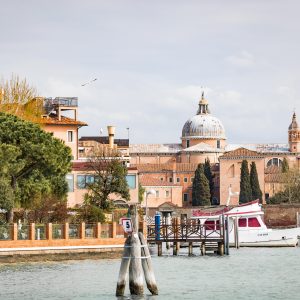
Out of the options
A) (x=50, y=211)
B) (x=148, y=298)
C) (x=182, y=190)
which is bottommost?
(x=148, y=298)

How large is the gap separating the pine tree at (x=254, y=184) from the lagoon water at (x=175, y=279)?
3966 inches

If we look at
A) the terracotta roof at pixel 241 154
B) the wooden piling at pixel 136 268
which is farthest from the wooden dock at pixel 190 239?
the terracotta roof at pixel 241 154

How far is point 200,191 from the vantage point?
178m

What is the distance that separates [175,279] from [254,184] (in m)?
120

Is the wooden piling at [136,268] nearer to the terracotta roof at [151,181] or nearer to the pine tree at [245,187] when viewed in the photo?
the pine tree at [245,187]

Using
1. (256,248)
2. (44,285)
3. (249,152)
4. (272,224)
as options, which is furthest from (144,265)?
(249,152)

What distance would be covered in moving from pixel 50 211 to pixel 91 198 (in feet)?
Result: 60.9

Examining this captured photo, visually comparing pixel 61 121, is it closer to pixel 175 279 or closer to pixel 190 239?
pixel 190 239

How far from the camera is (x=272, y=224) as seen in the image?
138m

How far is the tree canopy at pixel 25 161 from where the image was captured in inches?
2539

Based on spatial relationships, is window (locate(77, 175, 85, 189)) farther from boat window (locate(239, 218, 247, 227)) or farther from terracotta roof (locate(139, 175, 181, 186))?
terracotta roof (locate(139, 175, 181, 186))

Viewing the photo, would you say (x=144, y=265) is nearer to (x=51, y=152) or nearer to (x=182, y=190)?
(x=51, y=152)

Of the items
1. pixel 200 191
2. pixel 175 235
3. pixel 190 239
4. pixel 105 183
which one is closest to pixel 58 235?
pixel 190 239

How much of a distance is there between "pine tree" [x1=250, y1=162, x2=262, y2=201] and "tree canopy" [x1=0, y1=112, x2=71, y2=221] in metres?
96.4
